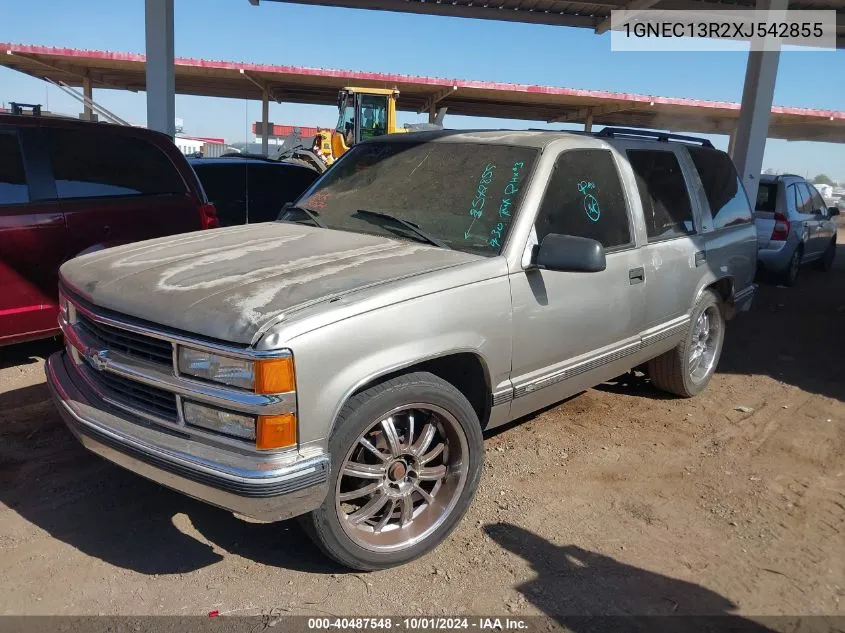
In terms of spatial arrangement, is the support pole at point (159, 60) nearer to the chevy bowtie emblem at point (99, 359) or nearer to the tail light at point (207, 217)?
the tail light at point (207, 217)

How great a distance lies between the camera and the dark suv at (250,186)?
29.7 feet

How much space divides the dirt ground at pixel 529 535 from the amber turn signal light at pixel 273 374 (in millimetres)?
963

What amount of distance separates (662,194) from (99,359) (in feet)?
12.1

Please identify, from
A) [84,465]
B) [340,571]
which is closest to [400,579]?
[340,571]

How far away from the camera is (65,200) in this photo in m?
5.20

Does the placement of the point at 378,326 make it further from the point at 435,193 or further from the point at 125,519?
the point at 125,519

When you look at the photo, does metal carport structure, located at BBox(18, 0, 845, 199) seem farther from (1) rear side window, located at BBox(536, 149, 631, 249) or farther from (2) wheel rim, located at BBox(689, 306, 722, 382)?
(1) rear side window, located at BBox(536, 149, 631, 249)

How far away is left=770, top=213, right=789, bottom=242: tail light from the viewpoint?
10461 millimetres

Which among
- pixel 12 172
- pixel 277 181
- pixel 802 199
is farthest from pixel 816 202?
pixel 12 172

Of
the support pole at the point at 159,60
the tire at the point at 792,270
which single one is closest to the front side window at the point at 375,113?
the support pole at the point at 159,60

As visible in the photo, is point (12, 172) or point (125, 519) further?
point (12, 172)

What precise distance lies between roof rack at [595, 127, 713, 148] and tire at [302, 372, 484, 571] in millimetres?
2355

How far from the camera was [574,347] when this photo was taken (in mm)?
3717

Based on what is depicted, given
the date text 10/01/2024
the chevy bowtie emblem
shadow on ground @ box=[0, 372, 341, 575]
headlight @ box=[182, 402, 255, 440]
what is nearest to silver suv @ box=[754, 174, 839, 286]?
the date text 10/01/2024
